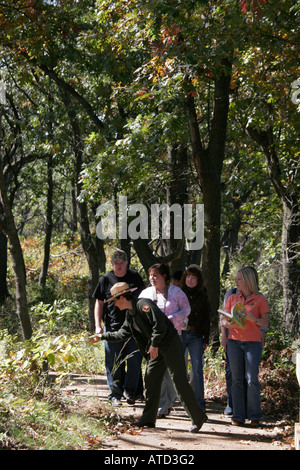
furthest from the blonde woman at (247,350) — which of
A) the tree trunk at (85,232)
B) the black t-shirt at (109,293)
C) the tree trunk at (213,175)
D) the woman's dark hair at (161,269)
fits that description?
the tree trunk at (85,232)

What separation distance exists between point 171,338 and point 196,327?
138 centimetres

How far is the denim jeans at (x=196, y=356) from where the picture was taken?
8383 mm

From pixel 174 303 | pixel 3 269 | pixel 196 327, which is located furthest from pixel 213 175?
pixel 3 269

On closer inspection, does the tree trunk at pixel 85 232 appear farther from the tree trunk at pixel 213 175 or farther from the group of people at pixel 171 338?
the group of people at pixel 171 338

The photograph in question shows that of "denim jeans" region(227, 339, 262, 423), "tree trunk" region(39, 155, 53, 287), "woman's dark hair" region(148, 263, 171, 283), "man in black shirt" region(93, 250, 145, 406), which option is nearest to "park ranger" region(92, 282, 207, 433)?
"woman's dark hair" region(148, 263, 171, 283)

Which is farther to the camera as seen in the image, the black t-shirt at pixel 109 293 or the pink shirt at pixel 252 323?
the black t-shirt at pixel 109 293

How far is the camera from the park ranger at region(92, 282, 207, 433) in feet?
22.9

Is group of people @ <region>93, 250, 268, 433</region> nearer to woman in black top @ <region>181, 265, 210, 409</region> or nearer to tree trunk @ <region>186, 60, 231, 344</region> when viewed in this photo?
woman in black top @ <region>181, 265, 210, 409</region>

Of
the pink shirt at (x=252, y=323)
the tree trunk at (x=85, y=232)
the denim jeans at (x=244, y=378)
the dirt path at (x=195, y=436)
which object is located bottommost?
the dirt path at (x=195, y=436)

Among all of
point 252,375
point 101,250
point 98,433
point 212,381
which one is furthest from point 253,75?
point 101,250

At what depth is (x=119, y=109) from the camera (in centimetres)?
1595

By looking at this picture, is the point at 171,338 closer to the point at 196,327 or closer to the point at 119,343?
Answer: the point at 196,327

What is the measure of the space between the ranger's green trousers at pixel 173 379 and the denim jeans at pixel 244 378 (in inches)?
40.7
